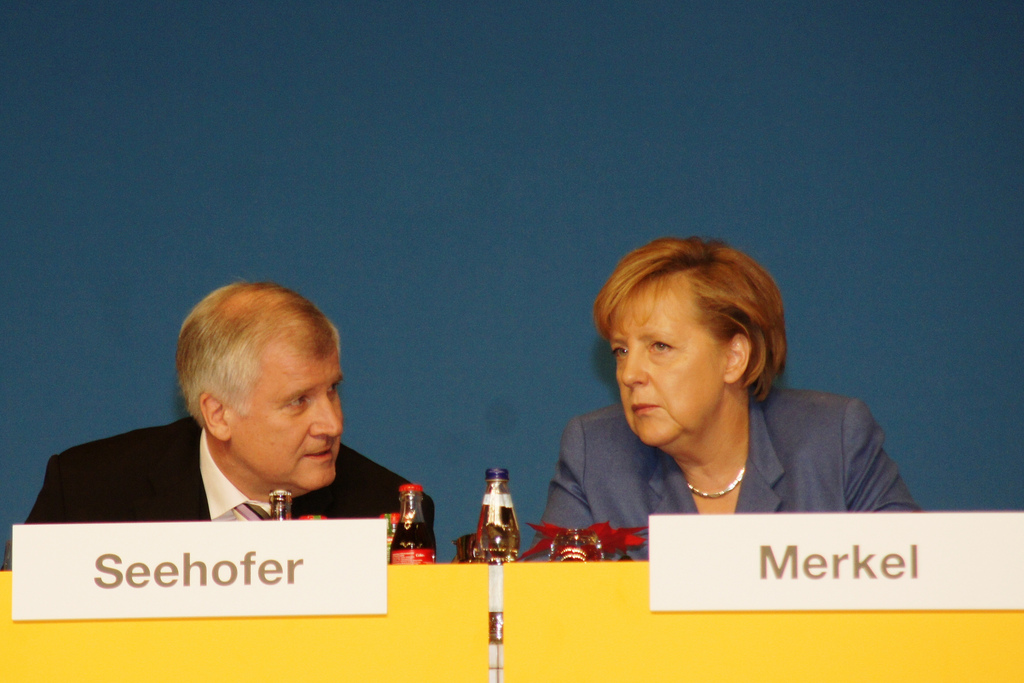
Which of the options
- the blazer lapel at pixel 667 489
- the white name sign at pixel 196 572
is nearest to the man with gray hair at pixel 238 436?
the blazer lapel at pixel 667 489

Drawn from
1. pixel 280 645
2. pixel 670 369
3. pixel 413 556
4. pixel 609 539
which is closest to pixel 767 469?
pixel 670 369

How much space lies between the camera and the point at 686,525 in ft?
3.39

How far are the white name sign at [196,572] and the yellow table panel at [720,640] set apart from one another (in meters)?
0.16

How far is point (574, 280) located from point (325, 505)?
0.81 m

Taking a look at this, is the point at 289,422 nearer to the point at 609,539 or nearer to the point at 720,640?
the point at 609,539

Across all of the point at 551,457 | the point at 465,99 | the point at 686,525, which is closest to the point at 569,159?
the point at 465,99

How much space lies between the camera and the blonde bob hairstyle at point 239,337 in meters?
1.91

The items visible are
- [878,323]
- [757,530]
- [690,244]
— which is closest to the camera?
[757,530]

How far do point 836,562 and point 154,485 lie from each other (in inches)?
55.3

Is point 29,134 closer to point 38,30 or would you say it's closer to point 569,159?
point 38,30

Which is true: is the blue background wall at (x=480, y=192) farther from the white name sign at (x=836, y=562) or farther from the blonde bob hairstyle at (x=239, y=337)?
the white name sign at (x=836, y=562)

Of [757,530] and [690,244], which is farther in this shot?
[690,244]

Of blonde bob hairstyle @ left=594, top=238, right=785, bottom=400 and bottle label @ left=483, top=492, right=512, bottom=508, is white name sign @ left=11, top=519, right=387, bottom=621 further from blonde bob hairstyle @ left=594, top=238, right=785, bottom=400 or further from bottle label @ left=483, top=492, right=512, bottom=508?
blonde bob hairstyle @ left=594, top=238, right=785, bottom=400

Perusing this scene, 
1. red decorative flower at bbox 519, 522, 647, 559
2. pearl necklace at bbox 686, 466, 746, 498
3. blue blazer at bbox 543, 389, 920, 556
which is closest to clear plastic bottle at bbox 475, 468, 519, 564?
red decorative flower at bbox 519, 522, 647, 559
